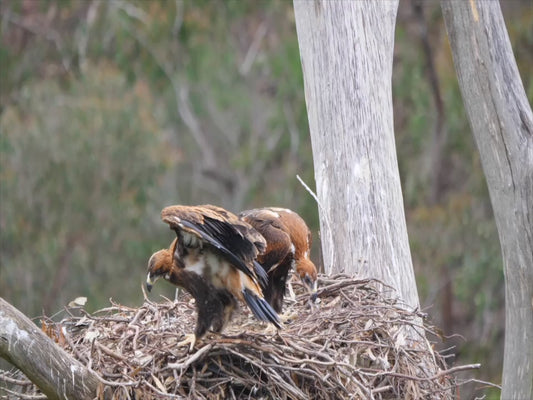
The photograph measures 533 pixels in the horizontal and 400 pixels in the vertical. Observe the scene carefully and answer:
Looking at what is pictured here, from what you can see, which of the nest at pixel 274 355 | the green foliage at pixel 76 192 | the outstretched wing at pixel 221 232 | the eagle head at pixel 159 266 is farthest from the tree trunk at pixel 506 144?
the green foliage at pixel 76 192

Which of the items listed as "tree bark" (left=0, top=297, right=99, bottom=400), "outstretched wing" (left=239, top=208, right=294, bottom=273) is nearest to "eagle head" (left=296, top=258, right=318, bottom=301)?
"outstretched wing" (left=239, top=208, right=294, bottom=273)

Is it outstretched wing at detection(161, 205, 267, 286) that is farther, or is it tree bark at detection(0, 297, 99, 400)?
outstretched wing at detection(161, 205, 267, 286)

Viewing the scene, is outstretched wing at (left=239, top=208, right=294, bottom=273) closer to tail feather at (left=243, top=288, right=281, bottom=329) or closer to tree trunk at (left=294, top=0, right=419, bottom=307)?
tail feather at (left=243, top=288, right=281, bottom=329)

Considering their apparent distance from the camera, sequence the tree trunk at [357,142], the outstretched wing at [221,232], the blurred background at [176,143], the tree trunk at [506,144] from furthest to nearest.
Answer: the blurred background at [176,143], the tree trunk at [357,142], the outstretched wing at [221,232], the tree trunk at [506,144]

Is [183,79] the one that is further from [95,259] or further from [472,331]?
[472,331]

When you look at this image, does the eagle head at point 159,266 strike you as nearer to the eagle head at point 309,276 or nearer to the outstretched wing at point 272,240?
the outstretched wing at point 272,240

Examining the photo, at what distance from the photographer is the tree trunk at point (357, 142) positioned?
6.85m

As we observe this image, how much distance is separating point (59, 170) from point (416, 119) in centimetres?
604

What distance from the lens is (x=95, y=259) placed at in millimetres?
15977

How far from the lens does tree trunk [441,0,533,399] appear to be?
16.6ft

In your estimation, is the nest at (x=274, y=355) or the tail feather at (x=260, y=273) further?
the tail feather at (x=260, y=273)

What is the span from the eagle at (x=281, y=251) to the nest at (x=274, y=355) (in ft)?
0.64

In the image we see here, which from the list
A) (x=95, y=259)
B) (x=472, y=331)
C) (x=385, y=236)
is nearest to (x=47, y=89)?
(x=95, y=259)

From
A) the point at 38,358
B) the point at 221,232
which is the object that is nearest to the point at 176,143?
the point at 221,232
